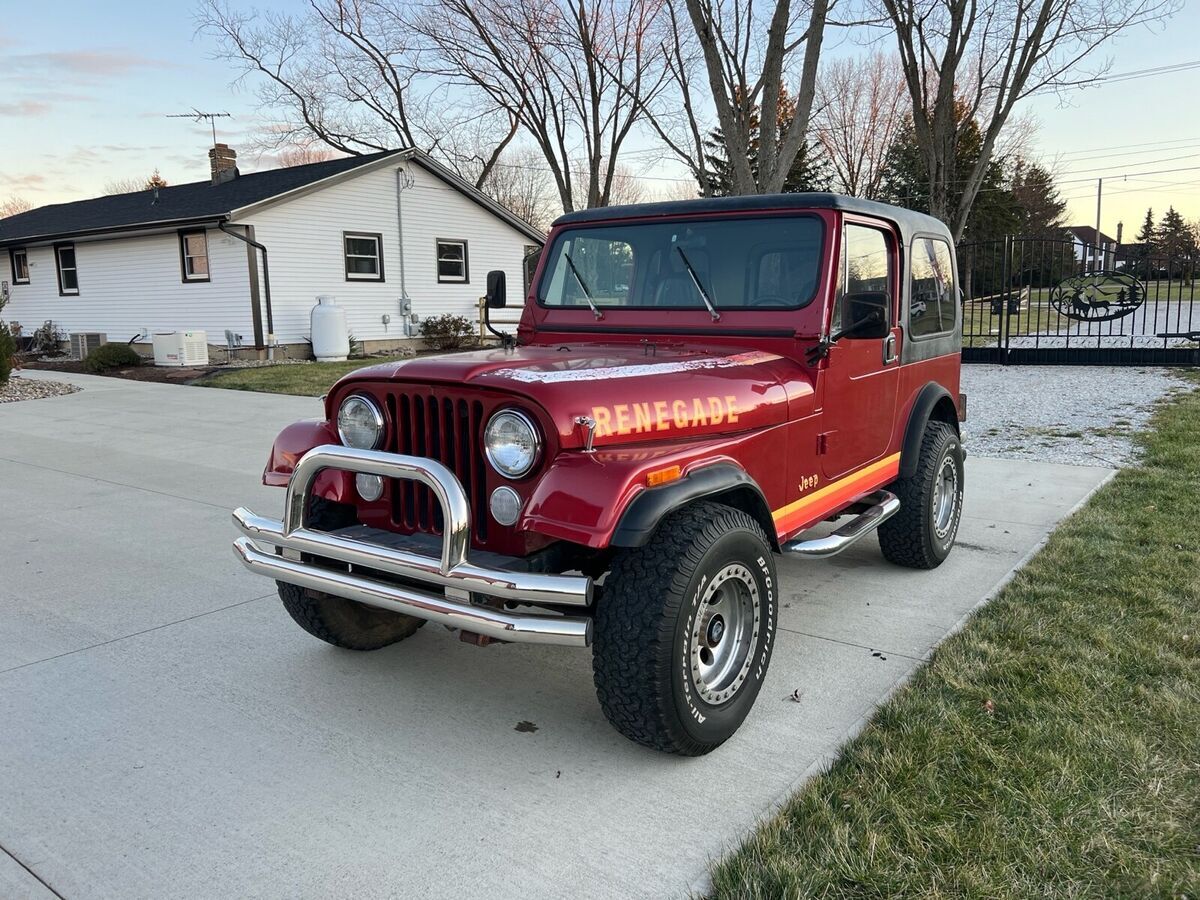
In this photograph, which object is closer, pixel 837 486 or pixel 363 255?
pixel 837 486

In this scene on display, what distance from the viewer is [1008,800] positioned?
2506mm

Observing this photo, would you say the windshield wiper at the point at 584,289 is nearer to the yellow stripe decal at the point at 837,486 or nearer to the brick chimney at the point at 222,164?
the yellow stripe decal at the point at 837,486

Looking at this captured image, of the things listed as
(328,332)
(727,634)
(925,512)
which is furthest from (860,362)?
(328,332)

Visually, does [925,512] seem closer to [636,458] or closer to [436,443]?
[636,458]

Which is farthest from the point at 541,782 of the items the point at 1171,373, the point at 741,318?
the point at 1171,373

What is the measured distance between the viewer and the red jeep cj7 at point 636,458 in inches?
100

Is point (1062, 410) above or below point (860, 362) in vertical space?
below

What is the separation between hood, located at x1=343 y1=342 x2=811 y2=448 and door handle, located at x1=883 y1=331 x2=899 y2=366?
0.81 metres

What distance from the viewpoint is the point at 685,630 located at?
261 cm

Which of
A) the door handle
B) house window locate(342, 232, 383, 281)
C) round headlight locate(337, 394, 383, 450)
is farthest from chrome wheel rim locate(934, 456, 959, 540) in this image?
house window locate(342, 232, 383, 281)

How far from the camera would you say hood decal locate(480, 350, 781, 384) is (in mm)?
2715

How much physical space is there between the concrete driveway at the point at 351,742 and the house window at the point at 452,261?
17.0 meters

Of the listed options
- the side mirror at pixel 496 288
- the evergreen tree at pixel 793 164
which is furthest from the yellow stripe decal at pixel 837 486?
the evergreen tree at pixel 793 164

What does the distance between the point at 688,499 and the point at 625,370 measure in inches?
23.4
